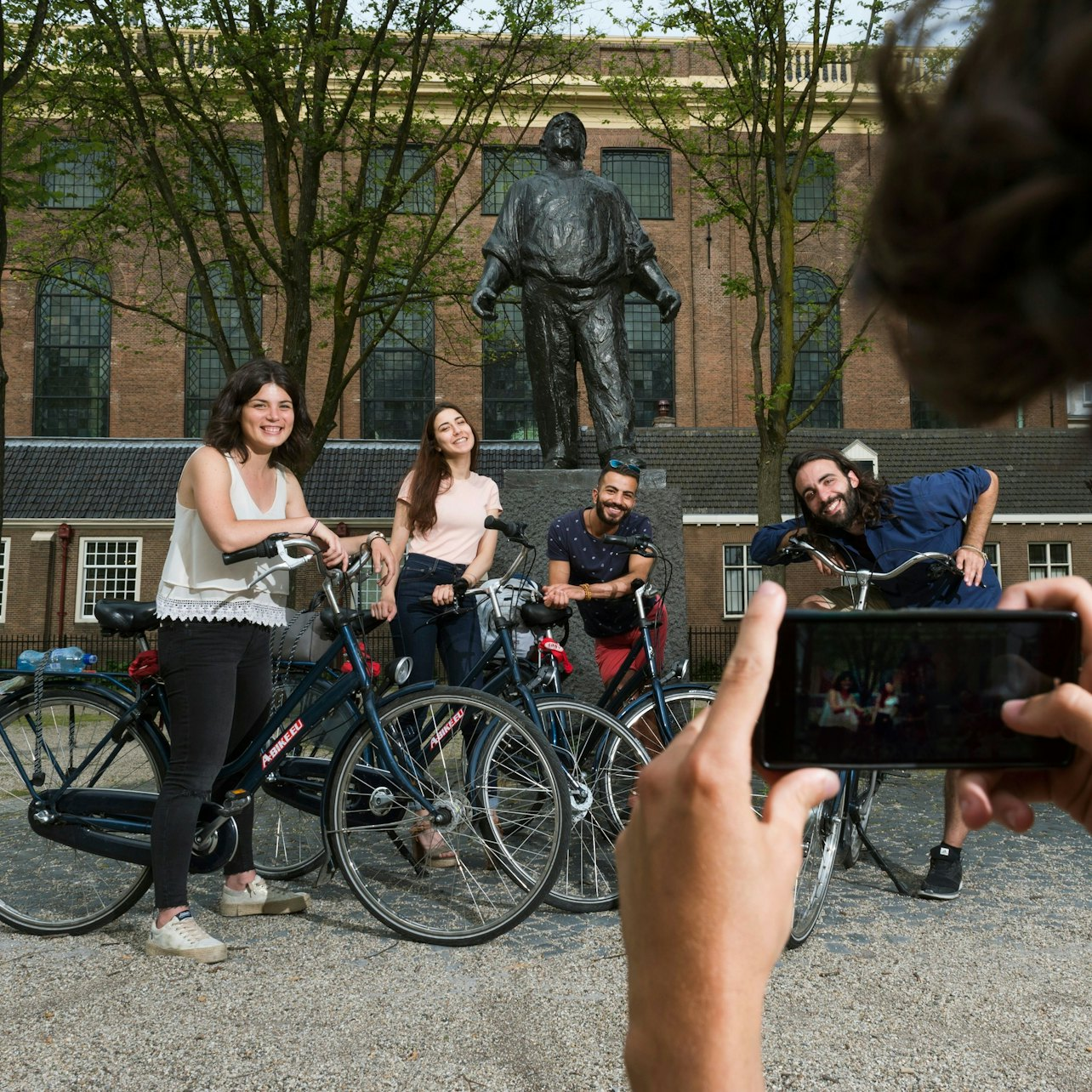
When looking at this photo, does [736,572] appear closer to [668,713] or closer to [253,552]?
[668,713]

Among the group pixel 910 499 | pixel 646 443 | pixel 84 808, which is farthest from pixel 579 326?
pixel 646 443

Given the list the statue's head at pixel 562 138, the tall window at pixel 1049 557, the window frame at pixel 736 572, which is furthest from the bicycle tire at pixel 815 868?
the tall window at pixel 1049 557

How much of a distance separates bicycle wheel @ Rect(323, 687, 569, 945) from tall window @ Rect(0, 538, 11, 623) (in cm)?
2991

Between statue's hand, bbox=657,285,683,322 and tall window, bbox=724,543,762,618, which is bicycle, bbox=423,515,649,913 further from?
→ tall window, bbox=724,543,762,618

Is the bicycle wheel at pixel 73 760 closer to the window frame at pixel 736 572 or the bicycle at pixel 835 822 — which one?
the bicycle at pixel 835 822

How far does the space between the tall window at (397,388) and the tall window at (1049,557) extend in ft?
61.4

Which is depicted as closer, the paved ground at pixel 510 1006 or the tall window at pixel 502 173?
the paved ground at pixel 510 1006

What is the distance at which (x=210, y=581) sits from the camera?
3.96m

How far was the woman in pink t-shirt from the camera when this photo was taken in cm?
516

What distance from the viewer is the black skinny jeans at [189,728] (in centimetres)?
385

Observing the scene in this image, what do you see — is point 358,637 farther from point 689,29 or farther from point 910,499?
point 689,29

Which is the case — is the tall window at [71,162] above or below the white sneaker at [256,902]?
above

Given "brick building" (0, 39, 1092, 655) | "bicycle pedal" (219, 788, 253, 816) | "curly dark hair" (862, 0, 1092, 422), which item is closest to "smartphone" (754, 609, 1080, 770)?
"curly dark hair" (862, 0, 1092, 422)

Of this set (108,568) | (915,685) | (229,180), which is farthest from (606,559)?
(108,568)
